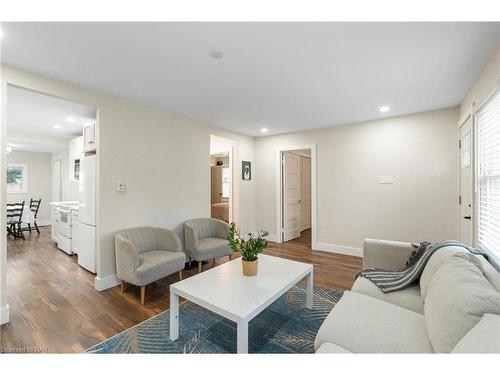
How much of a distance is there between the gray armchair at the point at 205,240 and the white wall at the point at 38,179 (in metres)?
6.36

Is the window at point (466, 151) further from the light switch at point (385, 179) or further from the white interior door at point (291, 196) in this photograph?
the white interior door at point (291, 196)

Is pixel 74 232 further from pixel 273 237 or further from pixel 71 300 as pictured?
pixel 273 237

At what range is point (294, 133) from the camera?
4773 mm

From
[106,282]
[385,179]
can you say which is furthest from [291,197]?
[106,282]

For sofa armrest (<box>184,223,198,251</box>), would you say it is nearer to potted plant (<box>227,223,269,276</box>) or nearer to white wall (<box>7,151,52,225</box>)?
potted plant (<box>227,223,269,276</box>)

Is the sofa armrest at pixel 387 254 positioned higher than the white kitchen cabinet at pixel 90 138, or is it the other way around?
the white kitchen cabinet at pixel 90 138

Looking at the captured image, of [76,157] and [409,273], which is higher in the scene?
[76,157]

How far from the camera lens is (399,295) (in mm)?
1725

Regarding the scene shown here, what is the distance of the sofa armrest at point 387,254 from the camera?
2.26m

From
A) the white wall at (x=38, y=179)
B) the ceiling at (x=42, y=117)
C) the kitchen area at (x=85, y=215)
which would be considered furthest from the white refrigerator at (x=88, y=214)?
the white wall at (x=38, y=179)

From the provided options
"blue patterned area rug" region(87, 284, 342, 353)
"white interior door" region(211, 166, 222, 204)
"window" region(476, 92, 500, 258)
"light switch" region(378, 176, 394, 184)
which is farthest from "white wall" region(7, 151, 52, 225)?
"window" region(476, 92, 500, 258)

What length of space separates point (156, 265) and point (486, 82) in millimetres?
3654

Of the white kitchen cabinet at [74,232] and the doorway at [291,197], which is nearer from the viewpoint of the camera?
the white kitchen cabinet at [74,232]
